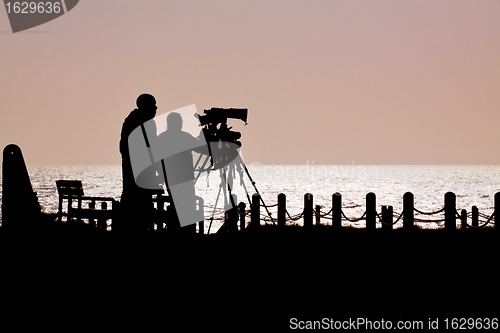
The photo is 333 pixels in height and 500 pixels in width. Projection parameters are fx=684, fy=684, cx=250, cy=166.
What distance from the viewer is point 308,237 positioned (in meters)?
21.2

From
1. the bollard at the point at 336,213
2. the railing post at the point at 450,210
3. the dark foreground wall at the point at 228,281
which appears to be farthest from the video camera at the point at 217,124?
the railing post at the point at 450,210

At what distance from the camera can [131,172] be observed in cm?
1279

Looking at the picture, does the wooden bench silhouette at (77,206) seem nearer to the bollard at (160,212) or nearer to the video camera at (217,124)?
the bollard at (160,212)

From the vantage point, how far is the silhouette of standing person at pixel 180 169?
44.4 feet

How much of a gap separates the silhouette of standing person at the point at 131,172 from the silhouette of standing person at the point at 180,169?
590 mm

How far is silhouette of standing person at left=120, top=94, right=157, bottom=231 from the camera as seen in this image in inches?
504

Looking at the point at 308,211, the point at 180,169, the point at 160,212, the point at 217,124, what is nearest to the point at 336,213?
the point at 308,211

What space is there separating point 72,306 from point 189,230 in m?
5.05

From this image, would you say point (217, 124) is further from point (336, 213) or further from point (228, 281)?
point (228, 281)

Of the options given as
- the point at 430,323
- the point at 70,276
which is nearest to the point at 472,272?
the point at 430,323

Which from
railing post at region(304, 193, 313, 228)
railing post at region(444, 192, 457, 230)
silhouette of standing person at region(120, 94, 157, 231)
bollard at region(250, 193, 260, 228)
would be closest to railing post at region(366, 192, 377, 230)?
railing post at region(304, 193, 313, 228)

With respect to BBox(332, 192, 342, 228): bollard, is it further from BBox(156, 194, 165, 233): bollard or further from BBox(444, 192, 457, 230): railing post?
BBox(156, 194, 165, 233): bollard

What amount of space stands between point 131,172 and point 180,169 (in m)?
1.30

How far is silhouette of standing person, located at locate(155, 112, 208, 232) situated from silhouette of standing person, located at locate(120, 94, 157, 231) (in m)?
0.59
